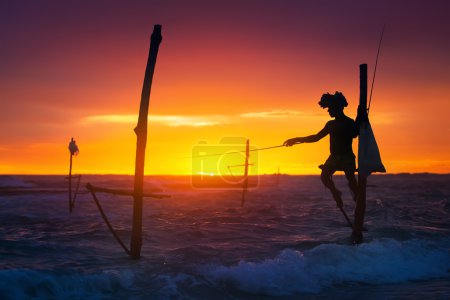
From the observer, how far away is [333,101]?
11.0 m

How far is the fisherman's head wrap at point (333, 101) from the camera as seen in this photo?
11.0 meters

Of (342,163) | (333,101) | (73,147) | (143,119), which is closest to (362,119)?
(333,101)

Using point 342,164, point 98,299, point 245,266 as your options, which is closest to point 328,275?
point 245,266

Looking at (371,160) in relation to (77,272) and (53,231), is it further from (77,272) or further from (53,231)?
(53,231)

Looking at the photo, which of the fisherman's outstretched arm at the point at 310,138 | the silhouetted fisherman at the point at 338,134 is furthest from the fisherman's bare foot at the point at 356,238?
the fisherman's outstretched arm at the point at 310,138

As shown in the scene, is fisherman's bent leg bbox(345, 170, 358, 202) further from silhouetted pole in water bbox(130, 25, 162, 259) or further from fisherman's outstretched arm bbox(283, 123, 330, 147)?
silhouetted pole in water bbox(130, 25, 162, 259)

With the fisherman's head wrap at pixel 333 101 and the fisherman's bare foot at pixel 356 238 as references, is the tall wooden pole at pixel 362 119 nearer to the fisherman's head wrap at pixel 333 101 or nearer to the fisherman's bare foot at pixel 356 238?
the fisherman's bare foot at pixel 356 238

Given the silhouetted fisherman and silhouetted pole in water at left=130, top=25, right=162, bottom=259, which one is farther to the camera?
silhouetted pole in water at left=130, top=25, right=162, bottom=259

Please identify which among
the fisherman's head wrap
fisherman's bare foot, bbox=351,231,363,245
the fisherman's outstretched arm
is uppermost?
the fisherman's head wrap

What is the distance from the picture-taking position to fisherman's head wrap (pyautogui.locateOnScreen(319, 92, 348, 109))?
36.0ft

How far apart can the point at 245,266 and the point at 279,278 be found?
35.3 inches

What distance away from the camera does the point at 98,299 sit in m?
9.42

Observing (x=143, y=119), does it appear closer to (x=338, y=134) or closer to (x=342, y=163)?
(x=338, y=134)

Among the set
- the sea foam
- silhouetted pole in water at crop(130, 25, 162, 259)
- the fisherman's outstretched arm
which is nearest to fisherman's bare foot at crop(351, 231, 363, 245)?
the sea foam
